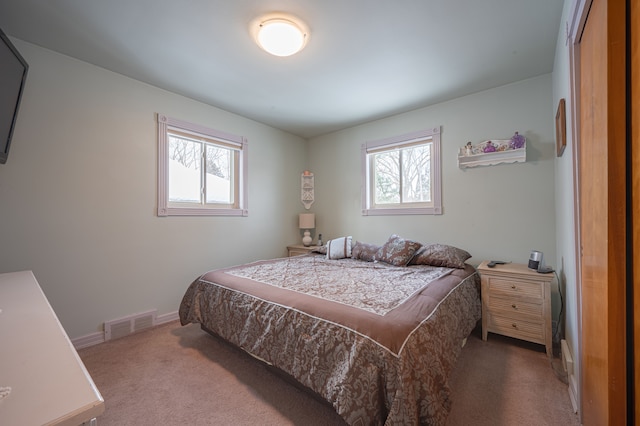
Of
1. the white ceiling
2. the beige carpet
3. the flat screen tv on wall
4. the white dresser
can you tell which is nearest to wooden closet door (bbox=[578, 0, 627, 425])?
the beige carpet

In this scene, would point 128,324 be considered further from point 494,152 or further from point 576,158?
point 494,152

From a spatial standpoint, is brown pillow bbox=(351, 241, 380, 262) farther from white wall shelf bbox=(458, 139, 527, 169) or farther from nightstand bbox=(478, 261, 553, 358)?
white wall shelf bbox=(458, 139, 527, 169)

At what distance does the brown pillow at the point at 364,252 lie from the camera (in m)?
3.04

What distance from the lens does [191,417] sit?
59.0 inches

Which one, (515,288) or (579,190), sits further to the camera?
(515,288)

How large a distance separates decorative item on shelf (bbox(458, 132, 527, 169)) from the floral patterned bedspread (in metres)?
1.28

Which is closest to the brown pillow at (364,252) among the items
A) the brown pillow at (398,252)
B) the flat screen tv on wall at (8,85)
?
the brown pillow at (398,252)

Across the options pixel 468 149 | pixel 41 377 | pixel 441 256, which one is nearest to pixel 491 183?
pixel 468 149

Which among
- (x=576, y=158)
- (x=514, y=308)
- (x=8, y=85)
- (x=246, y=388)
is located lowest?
(x=246, y=388)

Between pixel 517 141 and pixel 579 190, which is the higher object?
pixel 517 141

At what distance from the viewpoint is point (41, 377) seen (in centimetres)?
59

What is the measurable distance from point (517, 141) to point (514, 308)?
1.65 m

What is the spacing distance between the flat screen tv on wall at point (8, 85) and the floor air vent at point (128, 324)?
5.27 ft

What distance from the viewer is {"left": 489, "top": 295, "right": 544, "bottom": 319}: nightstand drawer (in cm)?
212
